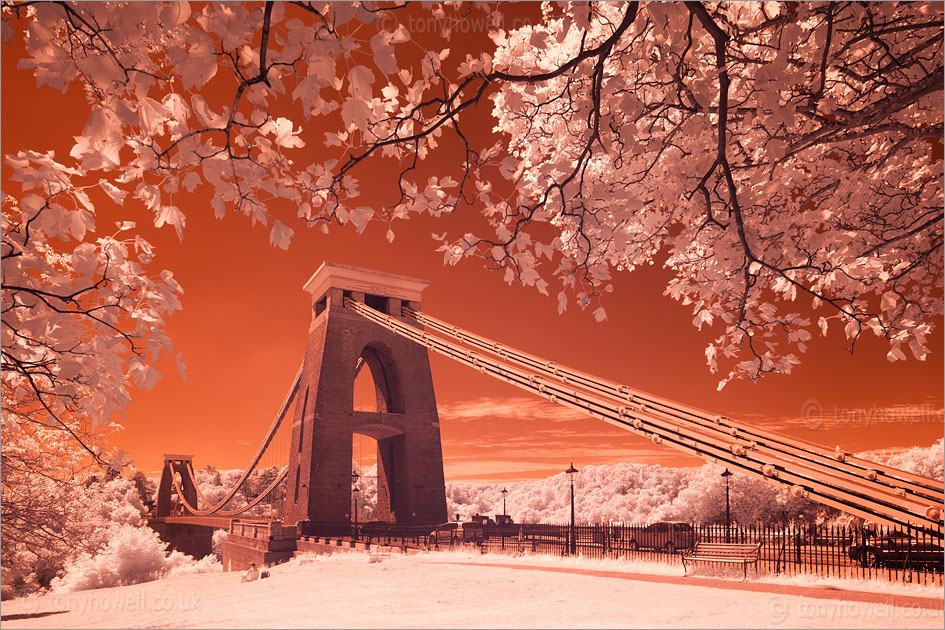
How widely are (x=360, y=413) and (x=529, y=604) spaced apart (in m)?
20.2

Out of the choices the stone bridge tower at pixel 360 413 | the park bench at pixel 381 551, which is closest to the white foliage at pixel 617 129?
the park bench at pixel 381 551

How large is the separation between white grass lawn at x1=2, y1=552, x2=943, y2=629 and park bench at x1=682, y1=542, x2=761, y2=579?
1.68ft

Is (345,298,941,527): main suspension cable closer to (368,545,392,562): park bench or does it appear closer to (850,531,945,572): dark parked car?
(850,531,945,572): dark parked car

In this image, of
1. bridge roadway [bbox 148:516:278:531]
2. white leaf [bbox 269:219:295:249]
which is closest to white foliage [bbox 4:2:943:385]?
white leaf [bbox 269:219:295:249]

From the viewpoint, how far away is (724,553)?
36.0ft

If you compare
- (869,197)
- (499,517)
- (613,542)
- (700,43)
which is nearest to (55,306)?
(700,43)

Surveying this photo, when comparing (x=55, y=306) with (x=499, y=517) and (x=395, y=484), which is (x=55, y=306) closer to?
(x=395, y=484)

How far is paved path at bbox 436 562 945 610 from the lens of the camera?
7051 mm

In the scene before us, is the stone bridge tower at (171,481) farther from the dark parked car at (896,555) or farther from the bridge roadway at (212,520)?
the dark parked car at (896,555)

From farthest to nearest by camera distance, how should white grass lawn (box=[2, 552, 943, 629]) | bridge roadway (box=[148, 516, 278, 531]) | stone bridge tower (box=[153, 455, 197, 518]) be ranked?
stone bridge tower (box=[153, 455, 197, 518]) → bridge roadway (box=[148, 516, 278, 531]) → white grass lawn (box=[2, 552, 943, 629])

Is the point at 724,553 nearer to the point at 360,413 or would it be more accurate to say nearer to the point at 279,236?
the point at 279,236

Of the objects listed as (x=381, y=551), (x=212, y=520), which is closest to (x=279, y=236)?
(x=381, y=551)

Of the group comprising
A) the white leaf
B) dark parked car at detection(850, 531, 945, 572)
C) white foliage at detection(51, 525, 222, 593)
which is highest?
the white leaf

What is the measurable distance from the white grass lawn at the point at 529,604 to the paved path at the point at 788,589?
4 centimetres
